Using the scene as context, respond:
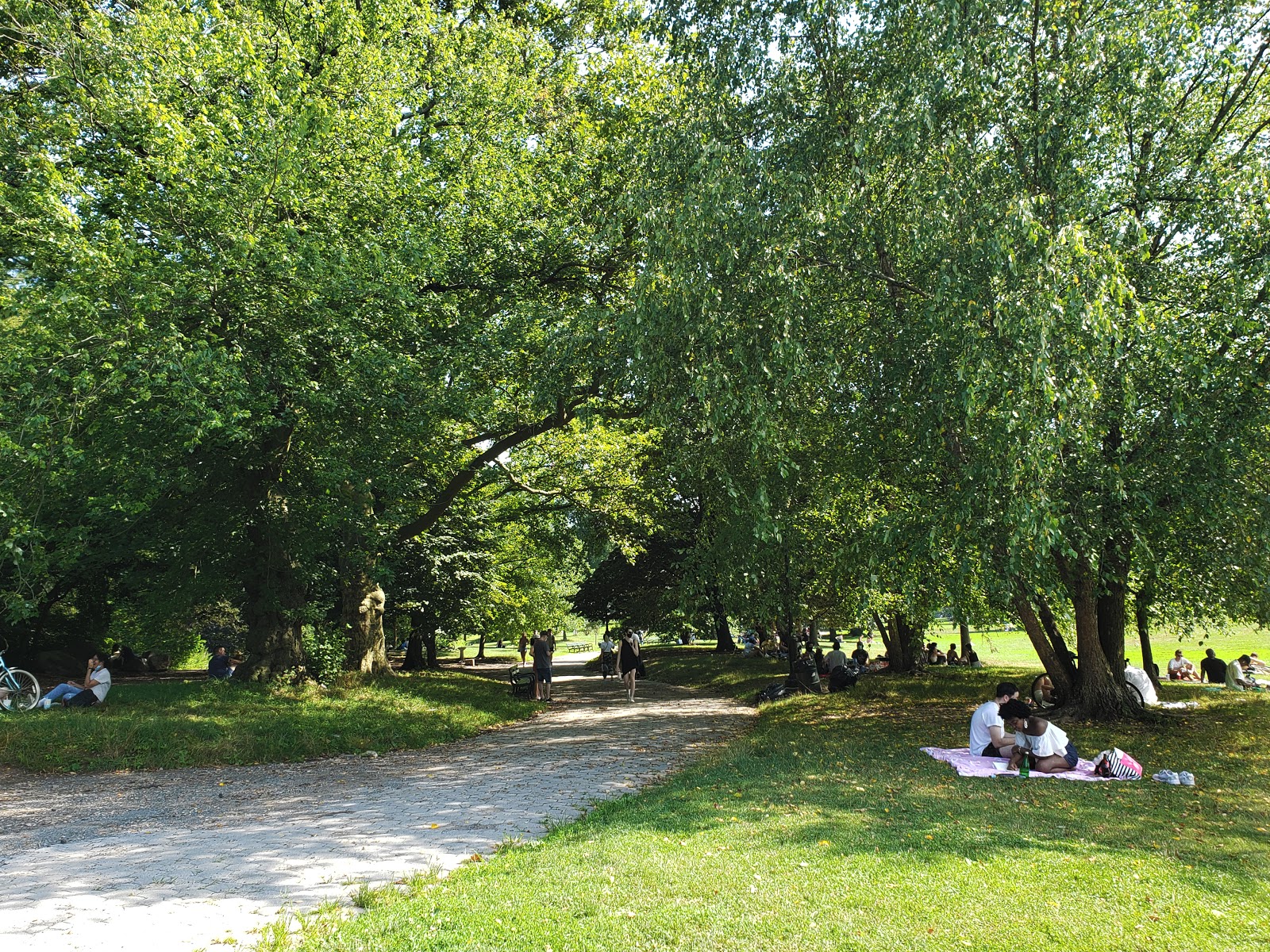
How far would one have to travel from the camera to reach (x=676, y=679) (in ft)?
99.5

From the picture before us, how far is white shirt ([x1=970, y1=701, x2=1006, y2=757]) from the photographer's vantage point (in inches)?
405

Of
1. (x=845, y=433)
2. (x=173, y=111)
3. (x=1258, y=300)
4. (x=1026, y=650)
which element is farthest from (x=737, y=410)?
(x=1026, y=650)

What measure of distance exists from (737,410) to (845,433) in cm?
286

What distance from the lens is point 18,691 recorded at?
556 inches

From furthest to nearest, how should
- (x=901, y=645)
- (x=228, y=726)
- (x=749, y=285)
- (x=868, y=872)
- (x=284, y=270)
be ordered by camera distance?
(x=901, y=645) → (x=228, y=726) → (x=284, y=270) → (x=749, y=285) → (x=868, y=872)

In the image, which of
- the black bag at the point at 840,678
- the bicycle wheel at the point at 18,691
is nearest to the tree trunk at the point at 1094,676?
the black bag at the point at 840,678

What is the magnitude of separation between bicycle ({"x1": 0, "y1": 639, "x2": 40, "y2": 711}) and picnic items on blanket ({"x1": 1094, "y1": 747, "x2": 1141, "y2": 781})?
15569 mm

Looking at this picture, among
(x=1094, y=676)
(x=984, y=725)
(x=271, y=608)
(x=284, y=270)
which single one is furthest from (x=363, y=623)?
(x=1094, y=676)

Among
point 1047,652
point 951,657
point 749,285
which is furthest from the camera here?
point 951,657

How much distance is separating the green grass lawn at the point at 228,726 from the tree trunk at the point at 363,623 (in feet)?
6.03

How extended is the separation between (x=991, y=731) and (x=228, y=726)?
1100 cm

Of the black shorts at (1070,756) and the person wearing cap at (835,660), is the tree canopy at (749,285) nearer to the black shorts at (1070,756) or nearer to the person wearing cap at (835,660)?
the black shorts at (1070,756)

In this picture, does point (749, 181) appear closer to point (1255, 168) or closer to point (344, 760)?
point (1255, 168)

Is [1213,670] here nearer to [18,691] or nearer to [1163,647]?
A: [18,691]
